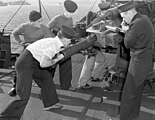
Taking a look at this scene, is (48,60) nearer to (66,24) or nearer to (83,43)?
(83,43)

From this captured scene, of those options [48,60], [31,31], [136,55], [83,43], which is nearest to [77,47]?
[83,43]

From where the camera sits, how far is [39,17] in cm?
443

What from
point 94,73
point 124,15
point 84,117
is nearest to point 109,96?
point 94,73

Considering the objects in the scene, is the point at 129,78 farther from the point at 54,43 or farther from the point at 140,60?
the point at 54,43

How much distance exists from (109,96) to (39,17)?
2.00 m

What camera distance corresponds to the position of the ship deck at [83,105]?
391 cm

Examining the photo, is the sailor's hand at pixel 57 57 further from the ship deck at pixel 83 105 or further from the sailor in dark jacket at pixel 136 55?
the ship deck at pixel 83 105

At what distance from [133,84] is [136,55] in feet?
1.32

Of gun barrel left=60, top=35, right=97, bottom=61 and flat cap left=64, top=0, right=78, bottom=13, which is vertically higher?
flat cap left=64, top=0, right=78, bottom=13

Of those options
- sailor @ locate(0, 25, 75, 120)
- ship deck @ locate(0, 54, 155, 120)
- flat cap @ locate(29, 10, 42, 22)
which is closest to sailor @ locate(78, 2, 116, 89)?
ship deck @ locate(0, 54, 155, 120)

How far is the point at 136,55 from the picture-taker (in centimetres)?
325

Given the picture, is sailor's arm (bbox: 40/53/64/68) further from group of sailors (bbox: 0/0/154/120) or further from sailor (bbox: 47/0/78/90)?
sailor (bbox: 47/0/78/90)


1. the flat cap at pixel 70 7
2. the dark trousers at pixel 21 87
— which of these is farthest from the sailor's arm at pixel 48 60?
the flat cap at pixel 70 7

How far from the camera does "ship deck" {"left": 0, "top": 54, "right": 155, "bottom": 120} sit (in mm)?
3910
